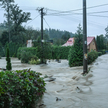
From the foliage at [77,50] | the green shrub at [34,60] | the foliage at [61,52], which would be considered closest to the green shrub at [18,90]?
the foliage at [77,50]

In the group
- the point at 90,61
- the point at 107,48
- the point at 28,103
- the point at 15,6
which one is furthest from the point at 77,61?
the point at 107,48

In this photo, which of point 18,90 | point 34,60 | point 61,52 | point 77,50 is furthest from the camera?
point 61,52

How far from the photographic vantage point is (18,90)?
3949 mm

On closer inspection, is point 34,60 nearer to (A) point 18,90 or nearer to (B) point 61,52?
(B) point 61,52

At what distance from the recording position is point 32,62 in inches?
896

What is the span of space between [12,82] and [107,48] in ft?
208

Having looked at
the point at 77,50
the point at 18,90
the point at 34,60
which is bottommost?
the point at 34,60

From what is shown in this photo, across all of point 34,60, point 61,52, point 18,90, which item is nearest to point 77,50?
point 34,60

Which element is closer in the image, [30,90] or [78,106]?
[30,90]

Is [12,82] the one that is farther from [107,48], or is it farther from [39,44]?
[107,48]

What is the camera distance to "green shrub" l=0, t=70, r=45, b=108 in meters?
3.69

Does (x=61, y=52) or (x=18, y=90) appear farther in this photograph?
(x=61, y=52)

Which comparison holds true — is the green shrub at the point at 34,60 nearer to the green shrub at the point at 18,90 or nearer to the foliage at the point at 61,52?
the foliage at the point at 61,52

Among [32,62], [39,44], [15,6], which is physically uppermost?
[15,6]
